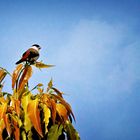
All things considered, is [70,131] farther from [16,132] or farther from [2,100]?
[2,100]

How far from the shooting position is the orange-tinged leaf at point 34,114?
10.5 feet

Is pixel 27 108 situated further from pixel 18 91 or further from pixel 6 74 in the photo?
pixel 6 74

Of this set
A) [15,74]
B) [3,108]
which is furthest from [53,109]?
[15,74]

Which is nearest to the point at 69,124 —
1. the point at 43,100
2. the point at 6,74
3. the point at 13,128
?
the point at 43,100

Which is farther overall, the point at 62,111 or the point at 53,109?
the point at 62,111

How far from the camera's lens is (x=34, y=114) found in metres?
3.25

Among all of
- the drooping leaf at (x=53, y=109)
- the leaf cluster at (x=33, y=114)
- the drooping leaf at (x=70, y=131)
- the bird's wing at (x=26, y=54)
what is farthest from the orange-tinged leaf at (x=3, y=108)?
the bird's wing at (x=26, y=54)

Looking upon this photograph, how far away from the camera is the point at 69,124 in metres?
3.52

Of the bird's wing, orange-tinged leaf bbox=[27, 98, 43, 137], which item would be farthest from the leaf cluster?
the bird's wing

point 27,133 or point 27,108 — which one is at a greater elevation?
point 27,108

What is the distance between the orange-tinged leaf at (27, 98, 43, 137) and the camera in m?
3.20

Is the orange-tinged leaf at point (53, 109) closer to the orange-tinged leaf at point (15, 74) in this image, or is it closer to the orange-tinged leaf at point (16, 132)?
the orange-tinged leaf at point (16, 132)

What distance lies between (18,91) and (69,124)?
2.28 ft

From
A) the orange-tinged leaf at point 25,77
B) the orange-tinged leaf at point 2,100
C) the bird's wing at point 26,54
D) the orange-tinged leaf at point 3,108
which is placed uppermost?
the bird's wing at point 26,54
